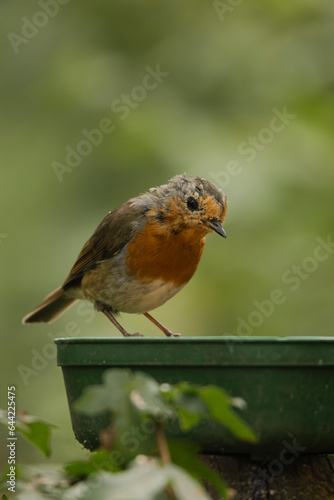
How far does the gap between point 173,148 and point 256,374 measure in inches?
132

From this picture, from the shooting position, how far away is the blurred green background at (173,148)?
4898 mm

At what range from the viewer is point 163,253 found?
3834 millimetres

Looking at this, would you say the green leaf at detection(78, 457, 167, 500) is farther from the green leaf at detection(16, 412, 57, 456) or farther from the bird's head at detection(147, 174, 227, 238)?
the bird's head at detection(147, 174, 227, 238)

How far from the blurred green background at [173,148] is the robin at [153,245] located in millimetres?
742

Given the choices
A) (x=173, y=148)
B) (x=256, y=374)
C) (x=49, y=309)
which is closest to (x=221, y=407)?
(x=256, y=374)

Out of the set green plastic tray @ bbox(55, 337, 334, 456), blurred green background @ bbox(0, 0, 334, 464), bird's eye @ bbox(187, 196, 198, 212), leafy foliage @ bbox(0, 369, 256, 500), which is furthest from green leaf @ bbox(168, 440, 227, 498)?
blurred green background @ bbox(0, 0, 334, 464)

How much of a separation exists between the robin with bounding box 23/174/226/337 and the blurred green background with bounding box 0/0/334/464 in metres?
0.74

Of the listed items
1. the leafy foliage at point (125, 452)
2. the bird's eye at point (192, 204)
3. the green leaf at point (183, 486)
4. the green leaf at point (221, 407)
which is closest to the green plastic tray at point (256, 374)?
the leafy foliage at point (125, 452)

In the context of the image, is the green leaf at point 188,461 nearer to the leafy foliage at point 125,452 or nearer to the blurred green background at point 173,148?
the leafy foliage at point 125,452

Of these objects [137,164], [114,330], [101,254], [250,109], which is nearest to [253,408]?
[101,254]

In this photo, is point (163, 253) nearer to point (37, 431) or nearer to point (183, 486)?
point (37, 431)

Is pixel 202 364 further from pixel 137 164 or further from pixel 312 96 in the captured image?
pixel 312 96

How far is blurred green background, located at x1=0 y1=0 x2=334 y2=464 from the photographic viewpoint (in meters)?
4.90

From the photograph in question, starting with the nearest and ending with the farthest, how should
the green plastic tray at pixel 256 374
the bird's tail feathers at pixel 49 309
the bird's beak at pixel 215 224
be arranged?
the green plastic tray at pixel 256 374 → the bird's beak at pixel 215 224 → the bird's tail feathers at pixel 49 309
